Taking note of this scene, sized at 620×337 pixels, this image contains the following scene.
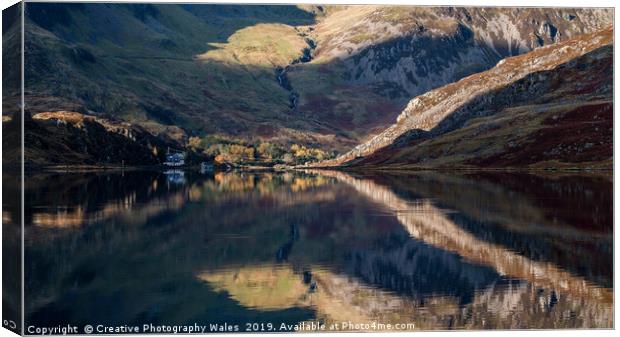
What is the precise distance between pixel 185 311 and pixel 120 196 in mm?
90818

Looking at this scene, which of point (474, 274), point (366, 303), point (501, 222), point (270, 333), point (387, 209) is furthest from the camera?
point (387, 209)

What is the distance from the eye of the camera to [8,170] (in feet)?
145

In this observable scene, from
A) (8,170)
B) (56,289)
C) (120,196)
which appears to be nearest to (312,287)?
(56,289)

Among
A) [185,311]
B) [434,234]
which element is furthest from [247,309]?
[434,234]

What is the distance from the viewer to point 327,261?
66.2m

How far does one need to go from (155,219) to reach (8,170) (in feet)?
181

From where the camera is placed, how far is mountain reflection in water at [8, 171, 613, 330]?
4538 centimetres

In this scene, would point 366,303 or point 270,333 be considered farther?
point 366,303

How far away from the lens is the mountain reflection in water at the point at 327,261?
149 feet

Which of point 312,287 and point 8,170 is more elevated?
point 8,170

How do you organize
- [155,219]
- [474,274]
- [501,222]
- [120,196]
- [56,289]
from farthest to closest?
[120,196] → [155,219] → [501,222] → [474,274] → [56,289]

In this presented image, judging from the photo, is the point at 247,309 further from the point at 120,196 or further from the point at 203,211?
the point at 120,196

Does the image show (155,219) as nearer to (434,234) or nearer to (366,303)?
(434,234)

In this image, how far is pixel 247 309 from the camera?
1823 inches
